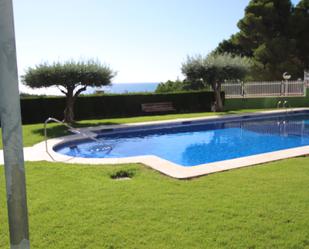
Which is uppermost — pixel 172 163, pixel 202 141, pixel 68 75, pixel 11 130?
pixel 68 75

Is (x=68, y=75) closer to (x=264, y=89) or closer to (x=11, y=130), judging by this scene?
(x=11, y=130)

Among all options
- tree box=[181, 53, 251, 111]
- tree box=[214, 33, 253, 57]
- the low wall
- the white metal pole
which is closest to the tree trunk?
tree box=[181, 53, 251, 111]

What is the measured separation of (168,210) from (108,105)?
13869 mm

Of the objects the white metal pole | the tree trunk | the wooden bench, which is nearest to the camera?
the white metal pole

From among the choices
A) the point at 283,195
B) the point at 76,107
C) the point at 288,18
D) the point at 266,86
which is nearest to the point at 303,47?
the point at 288,18

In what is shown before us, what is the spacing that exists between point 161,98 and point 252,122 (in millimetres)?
5593

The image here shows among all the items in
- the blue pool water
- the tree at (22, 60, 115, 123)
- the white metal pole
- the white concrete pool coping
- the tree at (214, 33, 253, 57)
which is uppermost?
the tree at (214, 33, 253, 57)

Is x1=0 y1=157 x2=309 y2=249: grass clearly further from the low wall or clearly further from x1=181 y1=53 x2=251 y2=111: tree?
the low wall

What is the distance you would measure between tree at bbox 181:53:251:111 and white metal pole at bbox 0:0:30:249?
16657mm

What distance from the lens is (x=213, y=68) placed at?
57.7ft

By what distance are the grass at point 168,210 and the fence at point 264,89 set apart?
16.0m

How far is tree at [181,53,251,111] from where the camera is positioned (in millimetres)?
17562

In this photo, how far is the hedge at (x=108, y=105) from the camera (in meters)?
15.9

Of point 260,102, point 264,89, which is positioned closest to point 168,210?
point 260,102
